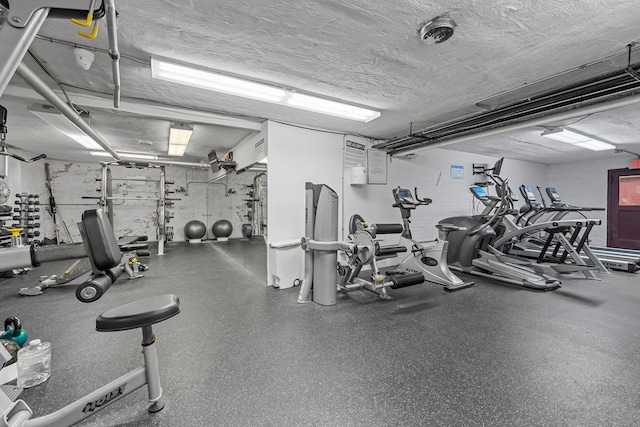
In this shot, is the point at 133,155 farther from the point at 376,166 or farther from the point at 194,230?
the point at 376,166

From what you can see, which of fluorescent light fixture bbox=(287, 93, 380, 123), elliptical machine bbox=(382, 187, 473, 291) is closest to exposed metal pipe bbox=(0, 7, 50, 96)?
fluorescent light fixture bbox=(287, 93, 380, 123)

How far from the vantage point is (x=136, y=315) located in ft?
4.22

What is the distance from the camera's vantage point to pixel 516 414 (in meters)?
1.51

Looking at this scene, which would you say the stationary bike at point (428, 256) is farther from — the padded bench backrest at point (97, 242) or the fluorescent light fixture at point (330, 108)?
the padded bench backrest at point (97, 242)

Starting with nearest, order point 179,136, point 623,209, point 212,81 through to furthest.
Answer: point 212,81 → point 179,136 → point 623,209

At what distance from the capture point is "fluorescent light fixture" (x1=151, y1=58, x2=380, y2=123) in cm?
237

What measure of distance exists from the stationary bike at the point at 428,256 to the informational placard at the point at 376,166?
2.85ft

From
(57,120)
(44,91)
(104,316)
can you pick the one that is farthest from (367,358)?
(57,120)

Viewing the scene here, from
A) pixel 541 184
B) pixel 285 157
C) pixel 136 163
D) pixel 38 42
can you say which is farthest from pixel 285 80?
pixel 541 184

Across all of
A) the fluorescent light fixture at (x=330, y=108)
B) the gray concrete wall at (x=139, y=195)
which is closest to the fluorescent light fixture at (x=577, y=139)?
the fluorescent light fixture at (x=330, y=108)

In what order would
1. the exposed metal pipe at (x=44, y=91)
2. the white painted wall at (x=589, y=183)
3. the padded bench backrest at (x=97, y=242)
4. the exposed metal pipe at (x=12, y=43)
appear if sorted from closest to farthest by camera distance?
the exposed metal pipe at (x=12, y=43) → the padded bench backrest at (x=97, y=242) → the exposed metal pipe at (x=44, y=91) → the white painted wall at (x=589, y=183)

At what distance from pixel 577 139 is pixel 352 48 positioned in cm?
530

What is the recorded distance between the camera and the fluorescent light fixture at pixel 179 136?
404 centimetres

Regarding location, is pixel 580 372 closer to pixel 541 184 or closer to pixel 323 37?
pixel 323 37
